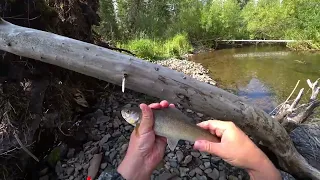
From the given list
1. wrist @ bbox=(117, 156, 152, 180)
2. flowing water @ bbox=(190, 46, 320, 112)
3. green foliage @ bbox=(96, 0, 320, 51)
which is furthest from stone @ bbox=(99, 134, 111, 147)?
green foliage @ bbox=(96, 0, 320, 51)

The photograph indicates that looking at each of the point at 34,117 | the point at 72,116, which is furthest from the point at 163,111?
the point at 72,116

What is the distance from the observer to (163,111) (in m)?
2.22

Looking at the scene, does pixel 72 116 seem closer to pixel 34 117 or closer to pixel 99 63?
pixel 34 117

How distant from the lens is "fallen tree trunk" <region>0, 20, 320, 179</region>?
305 centimetres

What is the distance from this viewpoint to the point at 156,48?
1745 cm

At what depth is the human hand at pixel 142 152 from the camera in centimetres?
219

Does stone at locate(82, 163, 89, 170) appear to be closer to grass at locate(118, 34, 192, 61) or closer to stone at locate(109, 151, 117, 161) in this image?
stone at locate(109, 151, 117, 161)

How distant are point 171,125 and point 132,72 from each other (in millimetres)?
984

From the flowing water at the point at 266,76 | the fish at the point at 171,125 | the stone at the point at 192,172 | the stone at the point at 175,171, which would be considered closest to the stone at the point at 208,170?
the stone at the point at 192,172

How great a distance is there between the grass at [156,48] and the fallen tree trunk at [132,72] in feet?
38.6

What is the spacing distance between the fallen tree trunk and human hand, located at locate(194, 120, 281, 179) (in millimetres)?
1106

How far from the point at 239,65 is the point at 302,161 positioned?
39.1 feet

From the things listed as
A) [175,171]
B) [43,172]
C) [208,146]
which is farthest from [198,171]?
[43,172]

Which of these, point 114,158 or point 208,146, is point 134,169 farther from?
point 114,158
